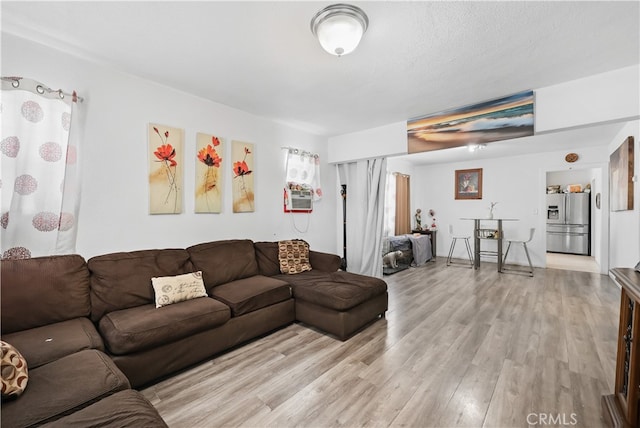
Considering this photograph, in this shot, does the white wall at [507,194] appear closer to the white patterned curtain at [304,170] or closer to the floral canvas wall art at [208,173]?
the white patterned curtain at [304,170]

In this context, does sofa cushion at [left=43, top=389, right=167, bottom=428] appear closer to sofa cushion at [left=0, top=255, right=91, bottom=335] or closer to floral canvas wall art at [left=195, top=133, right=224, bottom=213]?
sofa cushion at [left=0, top=255, right=91, bottom=335]

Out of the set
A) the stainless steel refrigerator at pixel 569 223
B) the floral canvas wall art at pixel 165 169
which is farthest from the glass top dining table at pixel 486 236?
the floral canvas wall art at pixel 165 169

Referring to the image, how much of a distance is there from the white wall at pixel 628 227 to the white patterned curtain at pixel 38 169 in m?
5.86

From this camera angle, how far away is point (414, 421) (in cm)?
156

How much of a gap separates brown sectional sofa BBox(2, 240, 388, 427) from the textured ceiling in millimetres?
1653

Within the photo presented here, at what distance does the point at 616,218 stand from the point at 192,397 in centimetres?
626

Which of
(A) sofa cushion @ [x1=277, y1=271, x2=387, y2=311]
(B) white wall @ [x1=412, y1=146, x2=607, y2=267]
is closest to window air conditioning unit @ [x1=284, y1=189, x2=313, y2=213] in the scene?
(A) sofa cushion @ [x1=277, y1=271, x2=387, y2=311]

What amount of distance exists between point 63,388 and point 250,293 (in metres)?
1.42

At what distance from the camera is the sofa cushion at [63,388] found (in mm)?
1051

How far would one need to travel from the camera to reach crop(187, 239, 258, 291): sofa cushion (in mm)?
2744

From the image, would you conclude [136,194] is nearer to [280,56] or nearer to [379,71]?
[280,56]

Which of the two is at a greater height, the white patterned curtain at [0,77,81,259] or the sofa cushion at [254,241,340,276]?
the white patterned curtain at [0,77,81,259]

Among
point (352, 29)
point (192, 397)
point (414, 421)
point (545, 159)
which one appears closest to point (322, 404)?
point (414, 421)

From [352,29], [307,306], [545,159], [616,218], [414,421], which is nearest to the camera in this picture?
[414,421]
